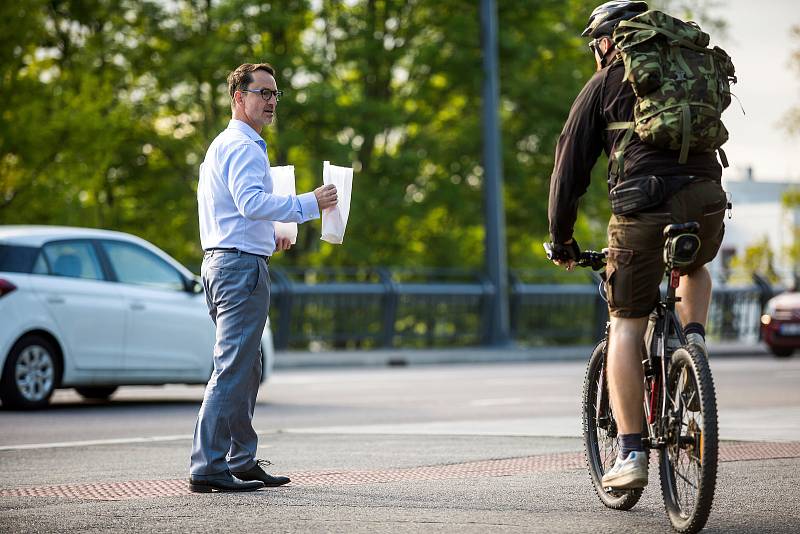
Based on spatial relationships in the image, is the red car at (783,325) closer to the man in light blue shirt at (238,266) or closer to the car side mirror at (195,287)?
the car side mirror at (195,287)

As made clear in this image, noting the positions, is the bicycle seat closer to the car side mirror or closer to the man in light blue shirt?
the man in light blue shirt

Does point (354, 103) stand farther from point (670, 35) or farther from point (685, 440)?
point (685, 440)

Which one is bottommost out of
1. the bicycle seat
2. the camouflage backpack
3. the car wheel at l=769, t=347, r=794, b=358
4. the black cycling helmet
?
the car wheel at l=769, t=347, r=794, b=358

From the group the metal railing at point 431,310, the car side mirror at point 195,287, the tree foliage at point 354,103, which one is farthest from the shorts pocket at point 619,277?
the tree foliage at point 354,103

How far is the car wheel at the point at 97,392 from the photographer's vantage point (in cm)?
1392

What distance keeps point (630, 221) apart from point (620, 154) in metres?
0.26

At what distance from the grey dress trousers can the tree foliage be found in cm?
2079

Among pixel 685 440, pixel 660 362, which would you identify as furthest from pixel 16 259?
pixel 685 440

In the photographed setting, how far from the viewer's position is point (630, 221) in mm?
5434

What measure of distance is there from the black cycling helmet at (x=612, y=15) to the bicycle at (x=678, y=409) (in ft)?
2.89

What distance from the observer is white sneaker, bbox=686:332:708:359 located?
205 inches

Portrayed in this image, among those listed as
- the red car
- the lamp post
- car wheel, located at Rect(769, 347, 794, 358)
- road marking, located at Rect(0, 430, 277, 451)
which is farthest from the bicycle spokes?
the lamp post

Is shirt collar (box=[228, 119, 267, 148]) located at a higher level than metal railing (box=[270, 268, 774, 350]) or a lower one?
higher

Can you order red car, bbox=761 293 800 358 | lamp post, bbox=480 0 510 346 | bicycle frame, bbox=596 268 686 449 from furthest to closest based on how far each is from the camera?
lamp post, bbox=480 0 510 346, red car, bbox=761 293 800 358, bicycle frame, bbox=596 268 686 449
